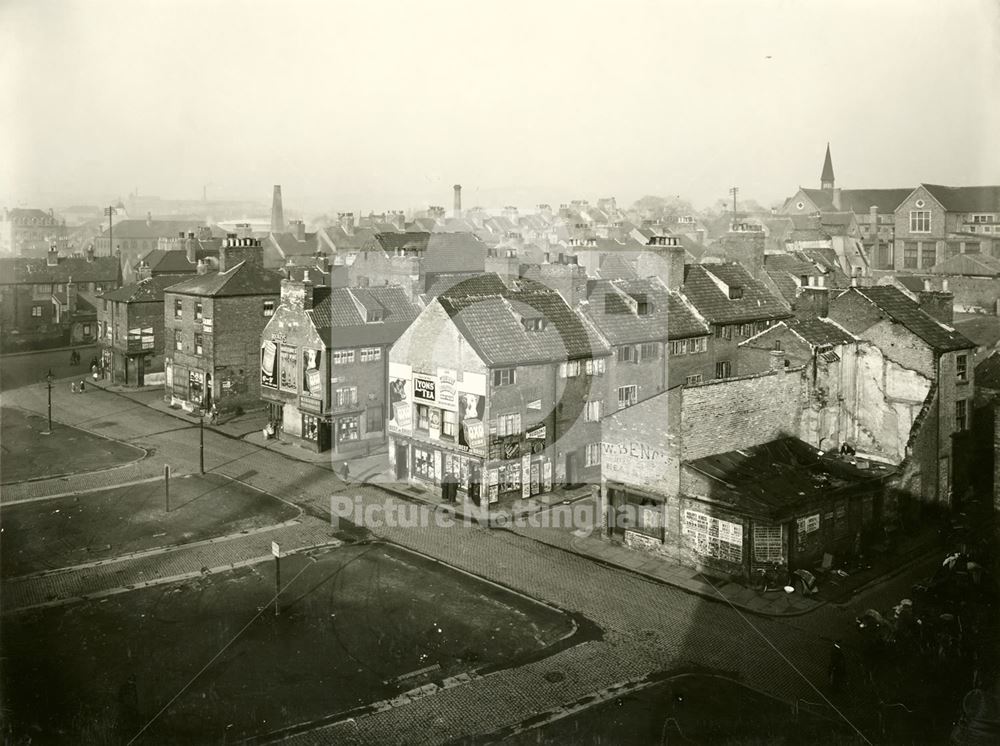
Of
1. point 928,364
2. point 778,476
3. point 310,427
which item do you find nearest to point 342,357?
point 310,427

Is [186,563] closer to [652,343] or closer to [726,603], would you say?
[726,603]

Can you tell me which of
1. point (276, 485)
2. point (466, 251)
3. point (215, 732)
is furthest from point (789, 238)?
point (215, 732)

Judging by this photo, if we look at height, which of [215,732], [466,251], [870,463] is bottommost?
[215,732]

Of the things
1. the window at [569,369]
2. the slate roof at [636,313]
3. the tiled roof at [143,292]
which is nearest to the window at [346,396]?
the window at [569,369]

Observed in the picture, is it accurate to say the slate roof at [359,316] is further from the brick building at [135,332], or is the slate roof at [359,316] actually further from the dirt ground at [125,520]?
the brick building at [135,332]

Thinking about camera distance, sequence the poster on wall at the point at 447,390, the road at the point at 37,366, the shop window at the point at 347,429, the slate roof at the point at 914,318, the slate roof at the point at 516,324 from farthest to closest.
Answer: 1. the road at the point at 37,366
2. the shop window at the point at 347,429
3. the poster on wall at the point at 447,390
4. the slate roof at the point at 516,324
5. the slate roof at the point at 914,318

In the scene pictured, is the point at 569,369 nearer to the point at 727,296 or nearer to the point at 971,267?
the point at 727,296
